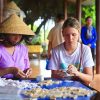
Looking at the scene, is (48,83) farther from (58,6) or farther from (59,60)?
(58,6)

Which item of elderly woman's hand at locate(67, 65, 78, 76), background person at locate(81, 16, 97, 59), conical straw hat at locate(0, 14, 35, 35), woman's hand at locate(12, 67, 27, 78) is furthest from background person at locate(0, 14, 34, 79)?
background person at locate(81, 16, 97, 59)

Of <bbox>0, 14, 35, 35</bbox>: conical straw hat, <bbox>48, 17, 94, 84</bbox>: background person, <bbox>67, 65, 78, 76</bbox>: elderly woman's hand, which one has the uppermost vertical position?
<bbox>0, 14, 35, 35</bbox>: conical straw hat

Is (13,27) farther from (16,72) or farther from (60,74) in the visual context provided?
(60,74)

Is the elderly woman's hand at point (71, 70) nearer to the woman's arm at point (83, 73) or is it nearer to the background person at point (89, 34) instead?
the woman's arm at point (83, 73)

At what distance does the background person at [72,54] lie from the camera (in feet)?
8.79

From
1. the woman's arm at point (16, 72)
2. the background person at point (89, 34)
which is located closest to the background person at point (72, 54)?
the woman's arm at point (16, 72)

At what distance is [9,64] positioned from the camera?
283 cm

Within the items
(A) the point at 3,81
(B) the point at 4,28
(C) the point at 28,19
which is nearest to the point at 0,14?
(B) the point at 4,28

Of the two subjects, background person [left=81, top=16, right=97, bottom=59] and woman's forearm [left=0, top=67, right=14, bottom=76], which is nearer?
woman's forearm [left=0, top=67, right=14, bottom=76]

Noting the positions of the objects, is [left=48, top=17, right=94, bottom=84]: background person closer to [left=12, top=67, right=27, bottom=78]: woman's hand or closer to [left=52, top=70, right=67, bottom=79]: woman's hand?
[left=52, top=70, right=67, bottom=79]: woman's hand

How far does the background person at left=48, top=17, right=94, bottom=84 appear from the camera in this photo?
268 centimetres

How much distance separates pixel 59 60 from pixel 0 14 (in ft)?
15.6

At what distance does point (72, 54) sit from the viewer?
9.11ft

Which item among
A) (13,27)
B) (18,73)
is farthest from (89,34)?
(18,73)
